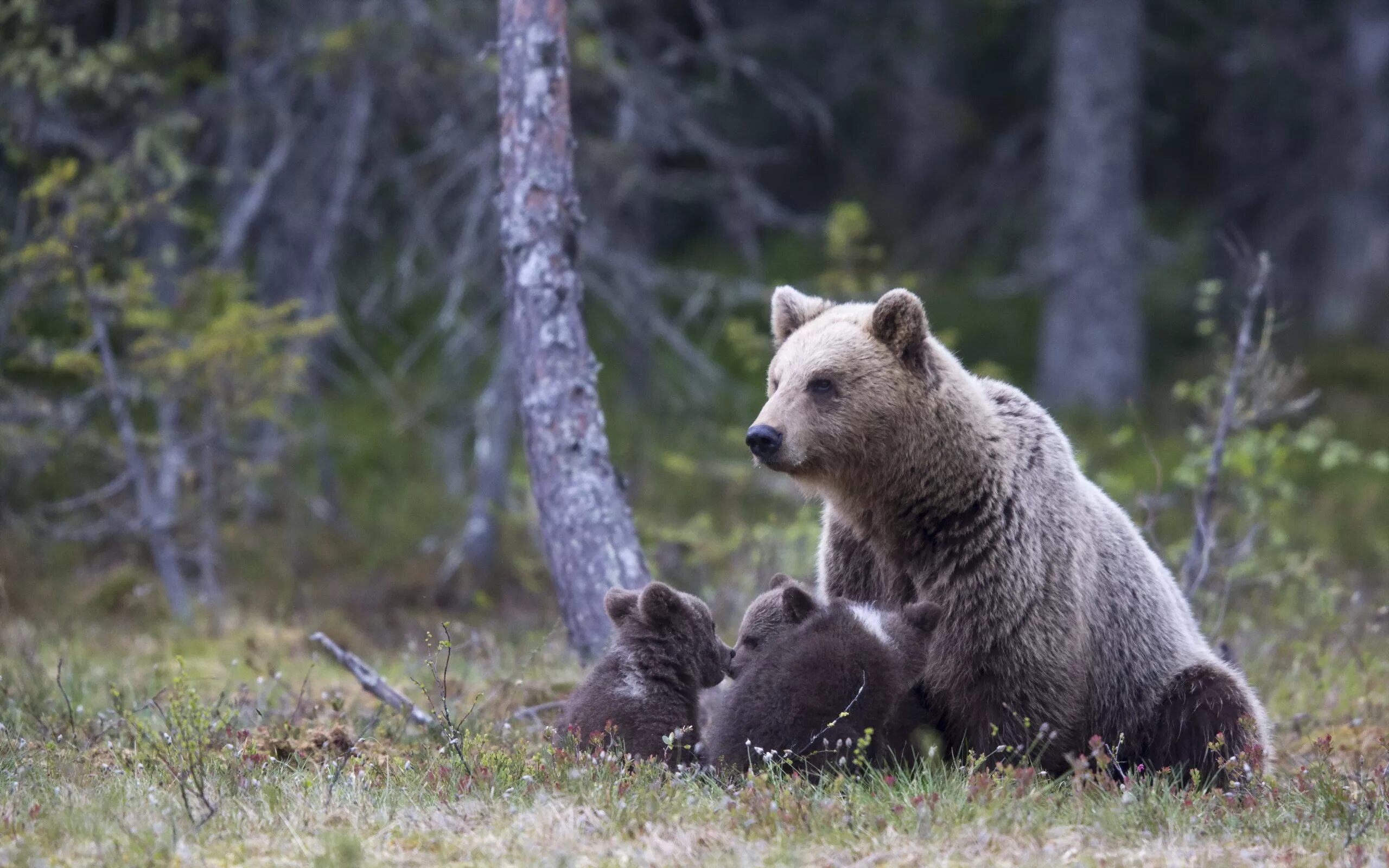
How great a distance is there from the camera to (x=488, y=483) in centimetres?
1269

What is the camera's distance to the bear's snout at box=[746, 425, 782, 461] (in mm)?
5500

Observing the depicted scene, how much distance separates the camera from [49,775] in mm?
5059

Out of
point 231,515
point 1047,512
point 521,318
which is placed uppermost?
point 521,318

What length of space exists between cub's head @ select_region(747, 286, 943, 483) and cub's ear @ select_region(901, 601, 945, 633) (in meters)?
0.63

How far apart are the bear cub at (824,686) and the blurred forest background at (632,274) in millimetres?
2192

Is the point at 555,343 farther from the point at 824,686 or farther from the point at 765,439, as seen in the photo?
the point at 824,686

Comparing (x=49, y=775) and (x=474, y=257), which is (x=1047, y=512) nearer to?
(x=49, y=775)

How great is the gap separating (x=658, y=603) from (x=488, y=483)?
288 inches

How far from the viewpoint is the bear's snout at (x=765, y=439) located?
550 centimetres

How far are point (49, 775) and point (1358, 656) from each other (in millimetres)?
6961

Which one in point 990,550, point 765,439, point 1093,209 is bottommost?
point 990,550

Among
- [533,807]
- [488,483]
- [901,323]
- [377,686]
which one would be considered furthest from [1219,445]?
[488,483]

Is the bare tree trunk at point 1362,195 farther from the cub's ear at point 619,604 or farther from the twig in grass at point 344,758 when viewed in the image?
the twig in grass at point 344,758

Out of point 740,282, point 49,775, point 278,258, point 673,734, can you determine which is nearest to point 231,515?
point 278,258
